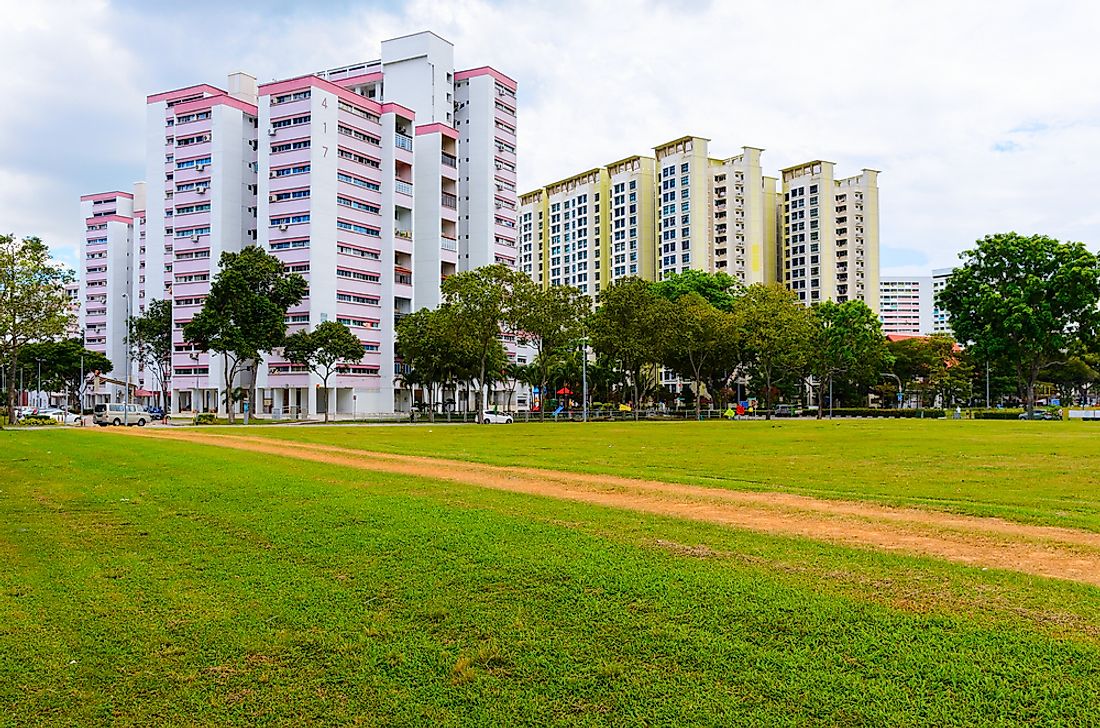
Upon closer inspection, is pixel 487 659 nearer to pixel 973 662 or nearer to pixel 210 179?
pixel 973 662

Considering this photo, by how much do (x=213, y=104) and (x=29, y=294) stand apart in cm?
4959

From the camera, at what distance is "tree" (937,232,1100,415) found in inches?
2640

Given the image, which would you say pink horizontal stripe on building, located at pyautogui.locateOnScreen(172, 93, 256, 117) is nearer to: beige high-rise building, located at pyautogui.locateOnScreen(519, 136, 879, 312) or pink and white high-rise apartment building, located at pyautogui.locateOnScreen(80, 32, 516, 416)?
pink and white high-rise apartment building, located at pyautogui.locateOnScreen(80, 32, 516, 416)

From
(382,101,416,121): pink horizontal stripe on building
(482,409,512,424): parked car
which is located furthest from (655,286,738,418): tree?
(382,101,416,121): pink horizontal stripe on building

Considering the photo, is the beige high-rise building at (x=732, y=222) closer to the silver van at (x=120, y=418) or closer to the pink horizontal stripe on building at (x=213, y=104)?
the pink horizontal stripe on building at (x=213, y=104)

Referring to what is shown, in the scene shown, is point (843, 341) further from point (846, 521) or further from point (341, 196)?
point (846, 521)

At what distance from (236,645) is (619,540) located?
4535 mm

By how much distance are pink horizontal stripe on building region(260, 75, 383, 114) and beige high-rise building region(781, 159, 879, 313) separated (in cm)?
8681

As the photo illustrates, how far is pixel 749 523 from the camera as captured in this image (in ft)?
35.2

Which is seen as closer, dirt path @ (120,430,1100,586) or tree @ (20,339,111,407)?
dirt path @ (120,430,1100,586)

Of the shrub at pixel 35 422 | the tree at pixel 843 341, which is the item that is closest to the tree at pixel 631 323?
the tree at pixel 843 341

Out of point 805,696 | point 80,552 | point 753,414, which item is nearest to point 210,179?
point 753,414

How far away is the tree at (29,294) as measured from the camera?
169ft

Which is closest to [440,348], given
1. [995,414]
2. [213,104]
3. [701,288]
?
[701,288]
